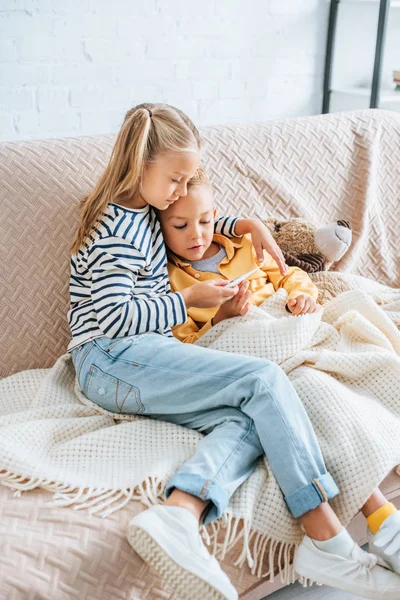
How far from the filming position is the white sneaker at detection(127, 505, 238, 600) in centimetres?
96

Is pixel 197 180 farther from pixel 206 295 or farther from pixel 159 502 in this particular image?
pixel 159 502

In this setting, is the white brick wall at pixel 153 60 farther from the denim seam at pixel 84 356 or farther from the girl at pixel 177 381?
the denim seam at pixel 84 356

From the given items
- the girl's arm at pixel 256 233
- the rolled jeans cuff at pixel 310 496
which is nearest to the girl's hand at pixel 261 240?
the girl's arm at pixel 256 233

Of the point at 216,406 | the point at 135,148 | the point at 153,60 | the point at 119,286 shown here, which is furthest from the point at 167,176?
the point at 153,60

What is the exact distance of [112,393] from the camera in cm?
128

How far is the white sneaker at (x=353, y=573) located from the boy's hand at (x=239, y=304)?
51 cm

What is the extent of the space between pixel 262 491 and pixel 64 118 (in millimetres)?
1938

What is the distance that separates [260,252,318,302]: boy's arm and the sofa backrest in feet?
0.65

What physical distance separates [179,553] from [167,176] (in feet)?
2.28

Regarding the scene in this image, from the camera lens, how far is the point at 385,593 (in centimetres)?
106

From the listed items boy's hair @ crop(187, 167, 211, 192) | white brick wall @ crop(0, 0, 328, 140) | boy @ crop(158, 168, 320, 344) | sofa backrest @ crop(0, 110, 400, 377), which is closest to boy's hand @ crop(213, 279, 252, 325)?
boy @ crop(158, 168, 320, 344)

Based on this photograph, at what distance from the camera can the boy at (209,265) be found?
1.43 m

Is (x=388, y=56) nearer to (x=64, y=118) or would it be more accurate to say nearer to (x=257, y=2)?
(x=257, y=2)

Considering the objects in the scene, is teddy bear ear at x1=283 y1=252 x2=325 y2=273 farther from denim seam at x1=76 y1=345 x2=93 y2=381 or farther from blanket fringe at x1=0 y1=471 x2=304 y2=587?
blanket fringe at x1=0 y1=471 x2=304 y2=587
